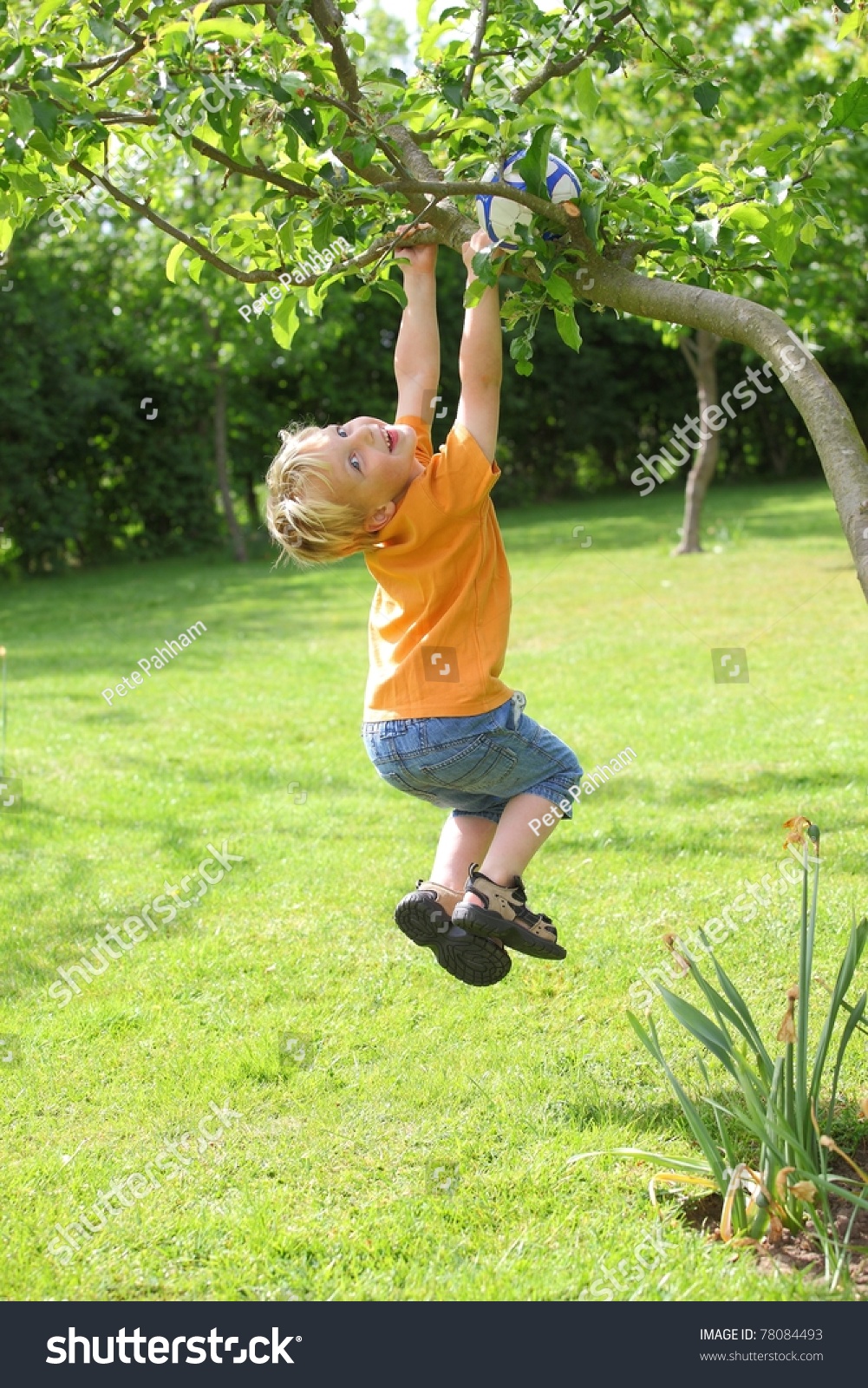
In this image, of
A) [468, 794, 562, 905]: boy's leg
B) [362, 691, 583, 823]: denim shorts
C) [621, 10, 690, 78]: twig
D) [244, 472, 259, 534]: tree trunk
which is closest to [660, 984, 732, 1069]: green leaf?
[468, 794, 562, 905]: boy's leg

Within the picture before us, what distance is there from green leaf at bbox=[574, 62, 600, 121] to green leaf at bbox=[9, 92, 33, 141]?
4.01 feet

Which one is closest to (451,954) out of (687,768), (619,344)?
(687,768)

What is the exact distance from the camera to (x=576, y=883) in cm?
515

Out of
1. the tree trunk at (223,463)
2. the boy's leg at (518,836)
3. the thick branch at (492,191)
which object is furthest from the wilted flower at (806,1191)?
the tree trunk at (223,463)

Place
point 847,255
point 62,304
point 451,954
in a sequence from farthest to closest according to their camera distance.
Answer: point 62,304 < point 847,255 < point 451,954

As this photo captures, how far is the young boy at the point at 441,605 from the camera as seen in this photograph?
3037 millimetres

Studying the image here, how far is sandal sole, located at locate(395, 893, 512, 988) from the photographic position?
10.4ft

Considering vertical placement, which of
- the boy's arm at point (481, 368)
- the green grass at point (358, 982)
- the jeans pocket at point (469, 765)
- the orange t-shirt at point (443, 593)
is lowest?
the green grass at point (358, 982)

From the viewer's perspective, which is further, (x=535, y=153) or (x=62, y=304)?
(x=62, y=304)

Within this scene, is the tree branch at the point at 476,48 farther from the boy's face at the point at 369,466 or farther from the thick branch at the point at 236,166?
the boy's face at the point at 369,466

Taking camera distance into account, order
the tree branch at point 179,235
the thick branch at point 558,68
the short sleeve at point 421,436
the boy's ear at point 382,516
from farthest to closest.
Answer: the tree branch at point 179,235, the thick branch at point 558,68, the short sleeve at point 421,436, the boy's ear at point 382,516

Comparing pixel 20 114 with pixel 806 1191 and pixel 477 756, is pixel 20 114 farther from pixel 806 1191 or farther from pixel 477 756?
pixel 806 1191
